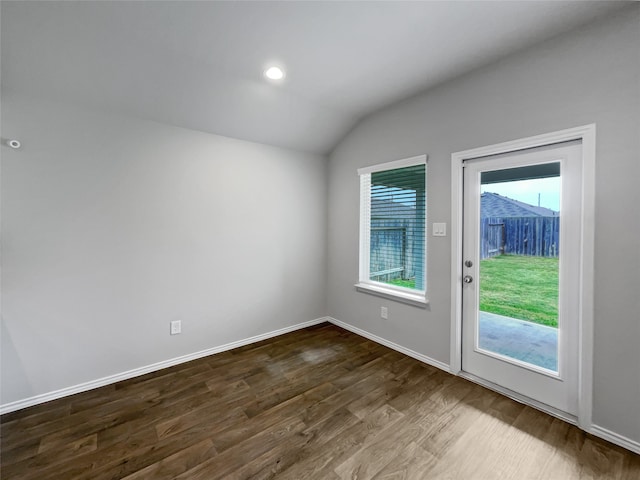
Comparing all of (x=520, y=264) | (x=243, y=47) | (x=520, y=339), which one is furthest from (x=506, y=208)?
(x=243, y=47)

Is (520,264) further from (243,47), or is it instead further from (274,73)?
(243,47)

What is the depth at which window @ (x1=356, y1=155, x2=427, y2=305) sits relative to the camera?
115 inches

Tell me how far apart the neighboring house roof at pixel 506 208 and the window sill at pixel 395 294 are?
39.9 inches

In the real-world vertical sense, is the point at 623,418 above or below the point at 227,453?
above

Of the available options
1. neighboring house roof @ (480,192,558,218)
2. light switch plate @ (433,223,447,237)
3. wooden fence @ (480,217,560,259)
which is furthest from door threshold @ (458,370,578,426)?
neighboring house roof @ (480,192,558,218)

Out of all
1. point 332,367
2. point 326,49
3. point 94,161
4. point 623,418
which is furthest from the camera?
point 332,367

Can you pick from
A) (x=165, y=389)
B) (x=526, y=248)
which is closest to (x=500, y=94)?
(x=526, y=248)

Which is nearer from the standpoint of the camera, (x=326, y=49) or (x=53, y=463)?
(x=53, y=463)

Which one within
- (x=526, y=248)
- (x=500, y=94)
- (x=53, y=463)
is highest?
(x=500, y=94)

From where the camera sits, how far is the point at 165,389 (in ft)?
7.65

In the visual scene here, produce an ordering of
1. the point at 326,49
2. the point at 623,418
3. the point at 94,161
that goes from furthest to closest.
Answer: the point at 94,161, the point at 326,49, the point at 623,418

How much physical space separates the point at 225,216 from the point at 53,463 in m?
2.20

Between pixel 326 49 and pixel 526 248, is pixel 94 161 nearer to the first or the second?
pixel 326 49

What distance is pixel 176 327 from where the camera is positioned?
2.76 m
